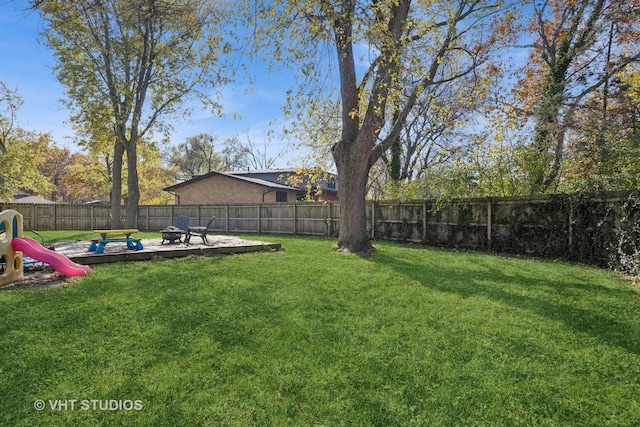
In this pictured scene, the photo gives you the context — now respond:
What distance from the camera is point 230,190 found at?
2578 cm

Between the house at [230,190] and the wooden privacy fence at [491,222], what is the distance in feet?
19.0

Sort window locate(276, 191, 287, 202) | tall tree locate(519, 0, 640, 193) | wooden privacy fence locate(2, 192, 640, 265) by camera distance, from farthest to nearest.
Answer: window locate(276, 191, 287, 202) < tall tree locate(519, 0, 640, 193) < wooden privacy fence locate(2, 192, 640, 265)

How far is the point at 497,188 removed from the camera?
1109 centimetres

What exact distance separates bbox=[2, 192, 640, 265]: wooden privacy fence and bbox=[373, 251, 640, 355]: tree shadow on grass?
8.57 ft

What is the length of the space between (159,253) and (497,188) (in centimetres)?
970

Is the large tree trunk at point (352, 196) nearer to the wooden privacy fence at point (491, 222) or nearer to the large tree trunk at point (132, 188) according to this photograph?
the wooden privacy fence at point (491, 222)

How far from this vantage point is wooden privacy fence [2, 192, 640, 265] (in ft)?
26.0

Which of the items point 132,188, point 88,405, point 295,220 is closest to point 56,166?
point 132,188

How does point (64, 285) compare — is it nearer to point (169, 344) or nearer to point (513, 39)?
point (169, 344)

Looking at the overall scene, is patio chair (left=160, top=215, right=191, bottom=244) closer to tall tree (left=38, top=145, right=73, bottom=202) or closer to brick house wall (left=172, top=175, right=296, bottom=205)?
brick house wall (left=172, top=175, right=296, bottom=205)

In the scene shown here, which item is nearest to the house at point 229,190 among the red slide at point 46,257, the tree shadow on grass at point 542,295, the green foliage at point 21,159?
the green foliage at point 21,159

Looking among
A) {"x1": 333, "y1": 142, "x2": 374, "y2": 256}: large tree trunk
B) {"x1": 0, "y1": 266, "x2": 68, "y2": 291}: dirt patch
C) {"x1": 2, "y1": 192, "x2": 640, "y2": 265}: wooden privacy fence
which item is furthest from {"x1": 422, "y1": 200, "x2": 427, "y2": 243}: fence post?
{"x1": 0, "y1": 266, "x2": 68, "y2": 291}: dirt patch

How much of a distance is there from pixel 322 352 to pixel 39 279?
504 centimetres

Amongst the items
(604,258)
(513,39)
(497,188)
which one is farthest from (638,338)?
(513,39)
